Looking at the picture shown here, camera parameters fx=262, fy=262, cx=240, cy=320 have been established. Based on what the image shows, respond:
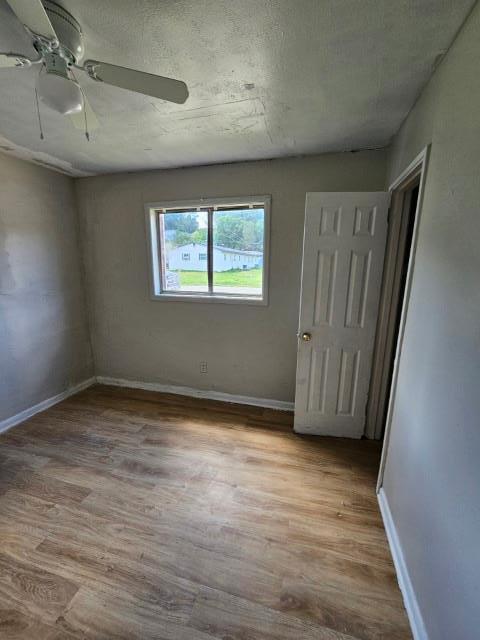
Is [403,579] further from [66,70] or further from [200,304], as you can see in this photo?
[66,70]

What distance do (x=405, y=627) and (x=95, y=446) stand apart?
2217mm

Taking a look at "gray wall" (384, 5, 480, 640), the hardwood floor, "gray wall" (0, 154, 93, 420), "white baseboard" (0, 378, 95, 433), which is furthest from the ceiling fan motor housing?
"white baseboard" (0, 378, 95, 433)

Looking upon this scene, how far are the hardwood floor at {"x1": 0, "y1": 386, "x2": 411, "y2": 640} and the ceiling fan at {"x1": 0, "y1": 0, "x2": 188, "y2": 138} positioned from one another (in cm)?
216

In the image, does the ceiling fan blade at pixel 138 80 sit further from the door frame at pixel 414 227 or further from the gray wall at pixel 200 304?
the gray wall at pixel 200 304

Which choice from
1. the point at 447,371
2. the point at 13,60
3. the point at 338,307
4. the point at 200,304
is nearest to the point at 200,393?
the point at 200,304

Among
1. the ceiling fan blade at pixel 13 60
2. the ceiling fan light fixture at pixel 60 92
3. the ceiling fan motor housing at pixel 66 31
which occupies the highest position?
the ceiling fan motor housing at pixel 66 31

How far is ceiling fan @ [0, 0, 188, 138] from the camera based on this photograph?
0.97 m

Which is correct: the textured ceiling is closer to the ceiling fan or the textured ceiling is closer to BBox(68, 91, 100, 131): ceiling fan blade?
the ceiling fan

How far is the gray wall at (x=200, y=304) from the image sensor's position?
7.70ft

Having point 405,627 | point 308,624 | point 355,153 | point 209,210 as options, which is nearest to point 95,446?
point 308,624

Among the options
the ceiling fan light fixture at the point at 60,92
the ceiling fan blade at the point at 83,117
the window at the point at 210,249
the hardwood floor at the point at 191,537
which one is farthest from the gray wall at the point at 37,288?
the ceiling fan light fixture at the point at 60,92

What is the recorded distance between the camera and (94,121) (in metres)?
1.38

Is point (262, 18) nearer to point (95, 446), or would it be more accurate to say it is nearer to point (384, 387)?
point (384, 387)

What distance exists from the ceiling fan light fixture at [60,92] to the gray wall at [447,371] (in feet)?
4.91
